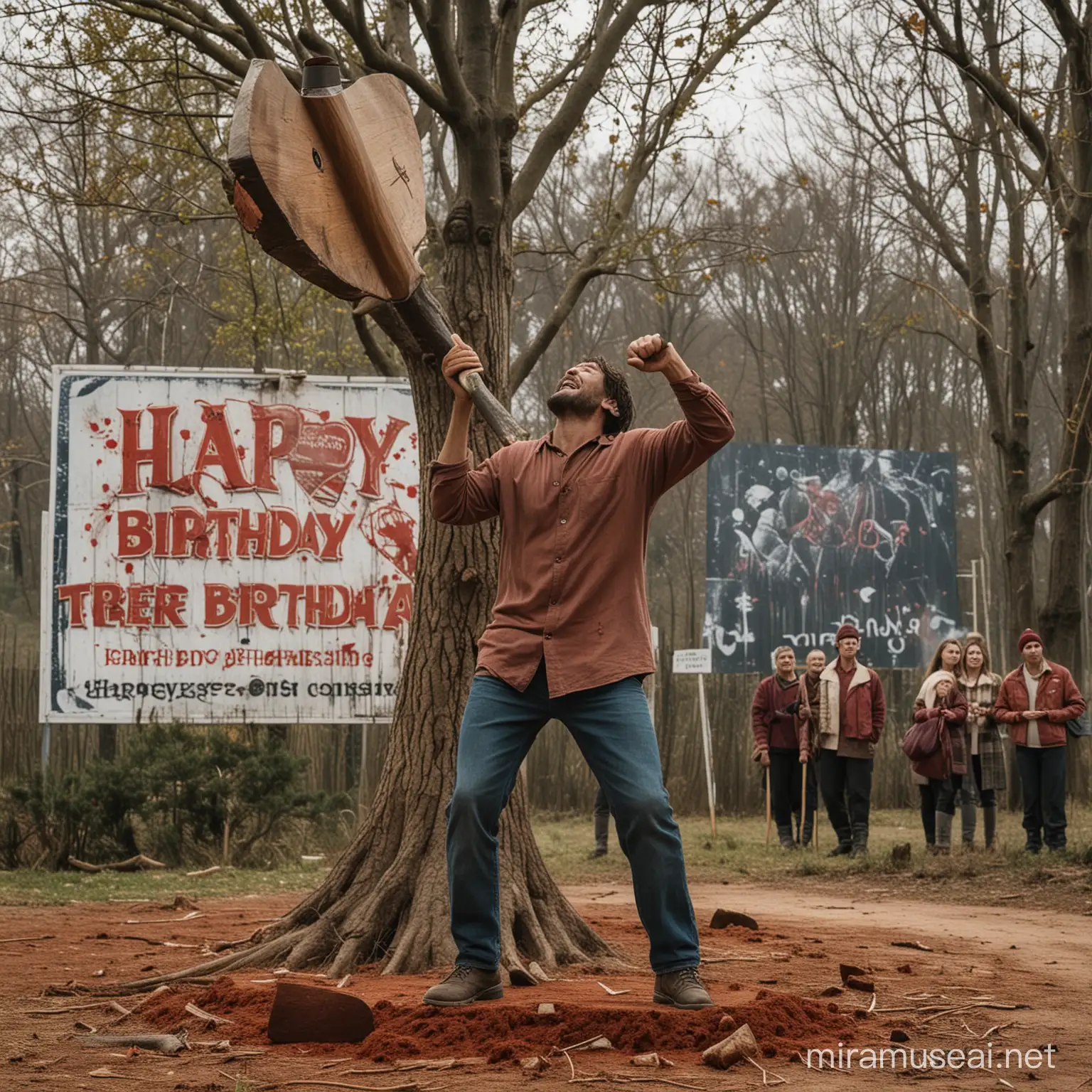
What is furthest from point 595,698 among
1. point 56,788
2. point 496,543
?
point 56,788

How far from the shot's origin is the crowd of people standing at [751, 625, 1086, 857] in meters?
12.2

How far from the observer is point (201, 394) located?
15359mm

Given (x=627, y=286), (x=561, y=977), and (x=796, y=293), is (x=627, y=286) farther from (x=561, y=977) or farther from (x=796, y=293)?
(x=561, y=977)

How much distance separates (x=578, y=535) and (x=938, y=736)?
8321 mm

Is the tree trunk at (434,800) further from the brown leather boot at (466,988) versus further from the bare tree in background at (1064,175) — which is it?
the bare tree in background at (1064,175)

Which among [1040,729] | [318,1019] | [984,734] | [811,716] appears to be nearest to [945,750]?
[984,734]

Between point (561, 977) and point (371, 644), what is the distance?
9691mm

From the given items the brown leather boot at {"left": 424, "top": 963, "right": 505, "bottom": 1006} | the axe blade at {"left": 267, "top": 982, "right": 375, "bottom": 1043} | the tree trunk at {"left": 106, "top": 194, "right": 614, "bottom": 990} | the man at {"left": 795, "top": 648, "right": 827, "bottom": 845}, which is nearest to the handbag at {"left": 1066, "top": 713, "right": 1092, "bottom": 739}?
the man at {"left": 795, "top": 648, "right": 827, "bottom": 845}

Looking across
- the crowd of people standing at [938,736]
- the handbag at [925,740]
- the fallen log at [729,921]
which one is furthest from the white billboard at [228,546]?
the fallen log at [729,921]

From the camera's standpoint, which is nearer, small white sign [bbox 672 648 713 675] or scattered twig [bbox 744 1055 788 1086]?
scattered twig [bbox 744 1055 788 1086]

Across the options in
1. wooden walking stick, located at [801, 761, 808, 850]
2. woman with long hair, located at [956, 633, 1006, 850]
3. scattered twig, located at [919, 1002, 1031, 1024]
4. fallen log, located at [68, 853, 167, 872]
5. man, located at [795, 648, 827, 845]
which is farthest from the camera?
wooden walking stick, located at [801, 761, 808, 850]

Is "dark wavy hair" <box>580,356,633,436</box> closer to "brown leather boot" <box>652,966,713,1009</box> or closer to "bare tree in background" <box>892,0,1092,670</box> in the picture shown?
"brown leather boot" <box>652,966,713,1009</box>

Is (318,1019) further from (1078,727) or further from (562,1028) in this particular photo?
(1078,727)

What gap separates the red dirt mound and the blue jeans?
0.24 m
